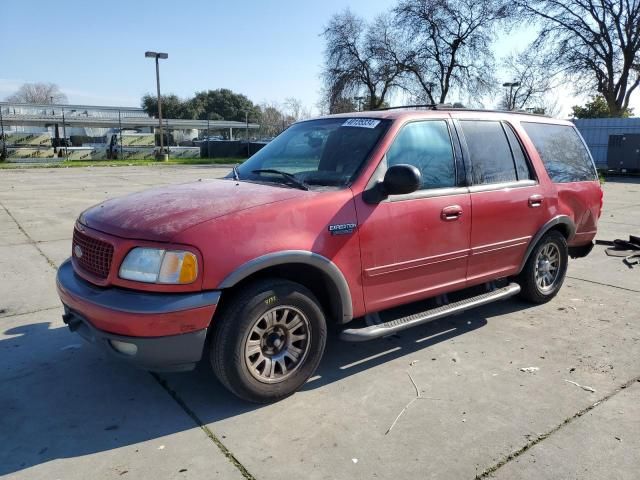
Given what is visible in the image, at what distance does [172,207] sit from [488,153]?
2.78m

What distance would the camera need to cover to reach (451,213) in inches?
161

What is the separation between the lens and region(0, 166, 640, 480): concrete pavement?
2793mm

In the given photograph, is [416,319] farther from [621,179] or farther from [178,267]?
[621,179]

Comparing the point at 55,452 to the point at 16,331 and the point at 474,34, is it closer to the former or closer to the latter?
the point at 16,331

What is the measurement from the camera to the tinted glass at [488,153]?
14.6ft

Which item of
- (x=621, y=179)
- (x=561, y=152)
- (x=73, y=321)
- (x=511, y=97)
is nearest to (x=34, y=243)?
(x=73, y=321)

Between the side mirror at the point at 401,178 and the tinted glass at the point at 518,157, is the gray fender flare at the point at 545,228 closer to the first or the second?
the tinted glass at the point at 518,157

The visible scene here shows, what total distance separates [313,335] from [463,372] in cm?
121

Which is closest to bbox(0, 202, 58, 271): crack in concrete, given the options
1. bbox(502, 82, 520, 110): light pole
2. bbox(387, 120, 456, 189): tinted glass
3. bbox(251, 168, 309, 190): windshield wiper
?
bbox(251, 168, 309, 190): windshield wiper

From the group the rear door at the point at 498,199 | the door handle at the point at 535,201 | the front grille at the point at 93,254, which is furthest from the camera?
the door handle at the point at 535,201

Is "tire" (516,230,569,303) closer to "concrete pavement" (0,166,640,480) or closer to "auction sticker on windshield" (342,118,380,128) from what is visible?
"concrete pavement" (0,166,640,480)

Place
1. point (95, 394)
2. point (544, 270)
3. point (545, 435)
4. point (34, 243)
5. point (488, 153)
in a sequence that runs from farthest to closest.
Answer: point (34, 243) → point (544, 270) → point (488, 153) → point (95, 394) → point (545, 435)

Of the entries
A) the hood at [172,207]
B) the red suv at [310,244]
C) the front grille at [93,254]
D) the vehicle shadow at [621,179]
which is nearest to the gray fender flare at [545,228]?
the red suv at [310,244]

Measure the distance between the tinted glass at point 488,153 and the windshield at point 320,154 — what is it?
0.93m
